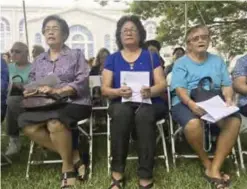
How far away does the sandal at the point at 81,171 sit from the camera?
3.27 m

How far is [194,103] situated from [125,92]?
0.54 metres

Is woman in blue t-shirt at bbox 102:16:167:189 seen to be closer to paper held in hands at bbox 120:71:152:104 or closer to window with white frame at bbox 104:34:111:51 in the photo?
paper held in hands at bbox 120:71:152:104

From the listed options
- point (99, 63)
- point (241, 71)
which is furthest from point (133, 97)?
point (99, 63)

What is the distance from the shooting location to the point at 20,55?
4.30 m

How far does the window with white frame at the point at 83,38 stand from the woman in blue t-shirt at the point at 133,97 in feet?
7.98

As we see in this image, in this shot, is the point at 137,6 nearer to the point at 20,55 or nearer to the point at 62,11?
the point at 62,11

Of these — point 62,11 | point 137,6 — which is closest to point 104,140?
point 62,11

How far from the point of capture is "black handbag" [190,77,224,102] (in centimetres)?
315

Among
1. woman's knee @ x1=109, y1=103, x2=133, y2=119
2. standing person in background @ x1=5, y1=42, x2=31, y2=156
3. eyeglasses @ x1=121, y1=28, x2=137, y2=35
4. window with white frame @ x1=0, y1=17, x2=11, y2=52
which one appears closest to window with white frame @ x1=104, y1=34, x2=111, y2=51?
window with white frame @ x1=0, y1=17, x2=11, y2=52

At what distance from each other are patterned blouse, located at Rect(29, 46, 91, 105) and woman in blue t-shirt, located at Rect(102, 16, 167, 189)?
0.60ft

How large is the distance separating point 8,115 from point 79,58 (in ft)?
3.56

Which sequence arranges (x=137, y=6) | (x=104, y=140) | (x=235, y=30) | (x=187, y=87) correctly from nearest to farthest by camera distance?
(x=187, y=87) → (x=104, y=140) → (x=137, y=6) → (x=235, y=30)

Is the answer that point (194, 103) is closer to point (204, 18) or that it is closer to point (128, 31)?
point (128, 31)

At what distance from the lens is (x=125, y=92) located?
3.06m
